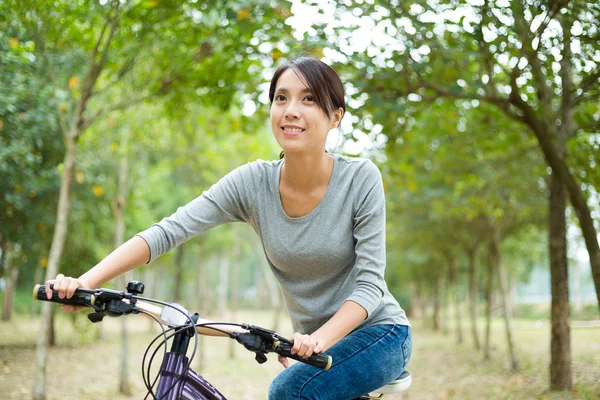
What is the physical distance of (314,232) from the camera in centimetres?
240

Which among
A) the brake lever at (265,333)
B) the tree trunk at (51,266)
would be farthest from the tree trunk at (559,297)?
the brake lever at (265,333)

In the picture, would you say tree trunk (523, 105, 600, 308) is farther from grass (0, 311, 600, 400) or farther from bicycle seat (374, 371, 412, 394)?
bicycle seat (374, 371, 412, 394)

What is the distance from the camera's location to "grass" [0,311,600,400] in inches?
359

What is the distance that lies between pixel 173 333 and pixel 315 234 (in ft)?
2.38

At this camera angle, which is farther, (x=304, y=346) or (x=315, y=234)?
(x=315, y=234)

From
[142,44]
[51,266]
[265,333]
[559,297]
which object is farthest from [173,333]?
[559,297]

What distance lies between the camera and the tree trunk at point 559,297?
26.0ft

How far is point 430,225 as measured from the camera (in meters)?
16.6

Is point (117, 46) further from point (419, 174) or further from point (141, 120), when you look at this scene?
point (419, 174)

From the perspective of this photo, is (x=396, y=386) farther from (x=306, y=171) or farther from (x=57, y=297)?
(x=57, y=297)

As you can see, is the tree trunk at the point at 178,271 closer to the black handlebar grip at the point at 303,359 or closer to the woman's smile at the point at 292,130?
the woman's smile at the point at 292,130

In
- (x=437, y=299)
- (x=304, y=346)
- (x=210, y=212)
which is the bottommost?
(x=437, y=299)

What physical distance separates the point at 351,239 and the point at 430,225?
47.9 ft

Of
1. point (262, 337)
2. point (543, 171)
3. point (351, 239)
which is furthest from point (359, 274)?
point (543, 171)
